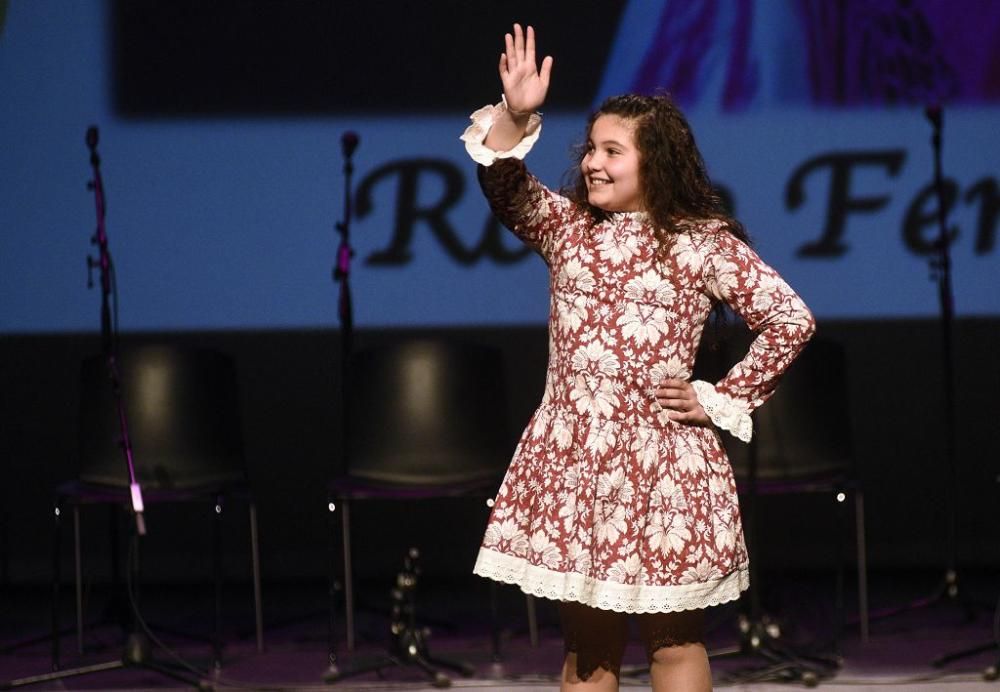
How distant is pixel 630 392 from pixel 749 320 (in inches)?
9.8

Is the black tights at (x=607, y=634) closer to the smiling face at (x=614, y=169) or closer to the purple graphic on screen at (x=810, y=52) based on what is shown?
the smiling face at (x=614, y=169)

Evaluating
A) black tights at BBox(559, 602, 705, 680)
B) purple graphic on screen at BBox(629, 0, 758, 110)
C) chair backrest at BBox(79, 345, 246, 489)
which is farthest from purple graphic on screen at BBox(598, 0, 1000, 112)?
black tights at BBox(559, 602, 705, 680)

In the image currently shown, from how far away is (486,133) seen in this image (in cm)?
253

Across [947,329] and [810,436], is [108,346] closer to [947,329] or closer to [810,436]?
[810,436]

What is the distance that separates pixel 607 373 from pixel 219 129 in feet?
9.60

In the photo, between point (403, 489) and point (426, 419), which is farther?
point (426, 419)

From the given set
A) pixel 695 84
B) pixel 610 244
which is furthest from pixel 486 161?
pixel 695 84

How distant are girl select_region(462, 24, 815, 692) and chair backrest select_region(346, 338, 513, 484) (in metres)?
1.78

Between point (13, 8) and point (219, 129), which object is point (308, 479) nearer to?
point (219, 129)

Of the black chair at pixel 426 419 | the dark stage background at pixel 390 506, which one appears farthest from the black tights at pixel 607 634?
the dark stage background at pixel 390 506

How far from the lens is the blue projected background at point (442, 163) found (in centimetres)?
499

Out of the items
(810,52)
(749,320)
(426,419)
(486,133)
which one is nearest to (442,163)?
(426,419)

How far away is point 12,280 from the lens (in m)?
5.01

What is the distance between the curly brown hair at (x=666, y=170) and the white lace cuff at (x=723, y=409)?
0.26 metres
